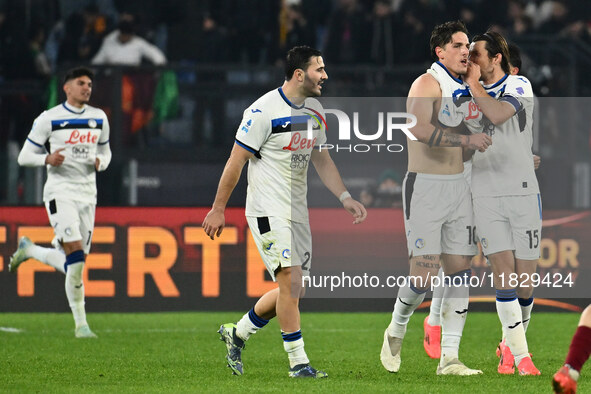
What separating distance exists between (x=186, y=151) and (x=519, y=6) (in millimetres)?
5952

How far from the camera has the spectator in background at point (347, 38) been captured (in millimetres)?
16812

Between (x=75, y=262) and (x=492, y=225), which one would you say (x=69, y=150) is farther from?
(x=492, y=225)

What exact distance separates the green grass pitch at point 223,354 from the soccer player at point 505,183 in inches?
28.4

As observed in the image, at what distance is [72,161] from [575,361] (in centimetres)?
693

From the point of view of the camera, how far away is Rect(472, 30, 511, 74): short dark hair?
8422 mm

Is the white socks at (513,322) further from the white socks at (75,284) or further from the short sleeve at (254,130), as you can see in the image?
the white socks at (75,284)

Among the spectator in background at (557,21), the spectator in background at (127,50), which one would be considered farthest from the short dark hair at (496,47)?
the spectator in background at (557,21)

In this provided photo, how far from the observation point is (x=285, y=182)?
809cm

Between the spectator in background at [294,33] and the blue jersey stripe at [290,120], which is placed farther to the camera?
the spectator in background at [294,33]

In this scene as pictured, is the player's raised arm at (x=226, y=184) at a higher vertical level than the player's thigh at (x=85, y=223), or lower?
higher

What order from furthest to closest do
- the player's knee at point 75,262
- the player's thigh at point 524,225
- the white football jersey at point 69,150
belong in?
the white football jersey at point 69,150, the player's knee at point 75,262, the player's thigh at point 524,225

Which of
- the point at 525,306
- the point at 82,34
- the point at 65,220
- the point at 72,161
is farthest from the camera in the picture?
the point at 82,34

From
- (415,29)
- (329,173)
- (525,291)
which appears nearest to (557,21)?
(415,29)

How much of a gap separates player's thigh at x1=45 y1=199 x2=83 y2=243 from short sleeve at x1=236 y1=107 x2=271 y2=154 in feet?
13.5
